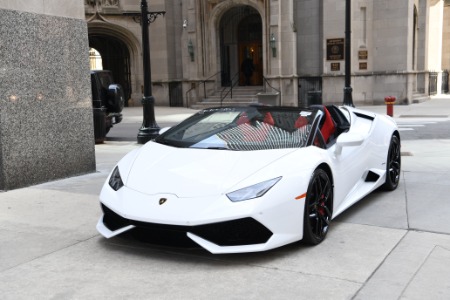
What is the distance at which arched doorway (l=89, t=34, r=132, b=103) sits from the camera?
102 feet

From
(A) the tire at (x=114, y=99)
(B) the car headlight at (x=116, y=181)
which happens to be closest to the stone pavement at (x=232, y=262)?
(B) the car headlight at (x=116, y=181)

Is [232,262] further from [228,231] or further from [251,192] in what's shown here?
[251,192]

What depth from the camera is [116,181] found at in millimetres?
4738

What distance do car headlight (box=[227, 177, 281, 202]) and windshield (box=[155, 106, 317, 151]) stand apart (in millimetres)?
696

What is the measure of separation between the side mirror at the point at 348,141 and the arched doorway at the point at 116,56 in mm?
26430

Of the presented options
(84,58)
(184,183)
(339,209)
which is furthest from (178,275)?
(84,58)

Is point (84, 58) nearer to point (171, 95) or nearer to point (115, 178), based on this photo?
point (115, 178)

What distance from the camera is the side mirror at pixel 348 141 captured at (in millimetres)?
5148

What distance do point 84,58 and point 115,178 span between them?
3.91 m

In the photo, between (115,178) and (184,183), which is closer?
(184,183)

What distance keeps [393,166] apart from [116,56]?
90.0 ft

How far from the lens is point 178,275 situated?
12.7 feet

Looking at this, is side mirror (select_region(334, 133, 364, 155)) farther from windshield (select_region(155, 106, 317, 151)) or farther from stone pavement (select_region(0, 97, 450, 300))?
stone pavement (select_region(0, 97, 450, 300))

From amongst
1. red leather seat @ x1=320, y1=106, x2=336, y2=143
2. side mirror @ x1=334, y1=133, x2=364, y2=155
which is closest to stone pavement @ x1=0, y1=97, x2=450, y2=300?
side mirror @ x1=334, y1=133, x2=364, y2=155
